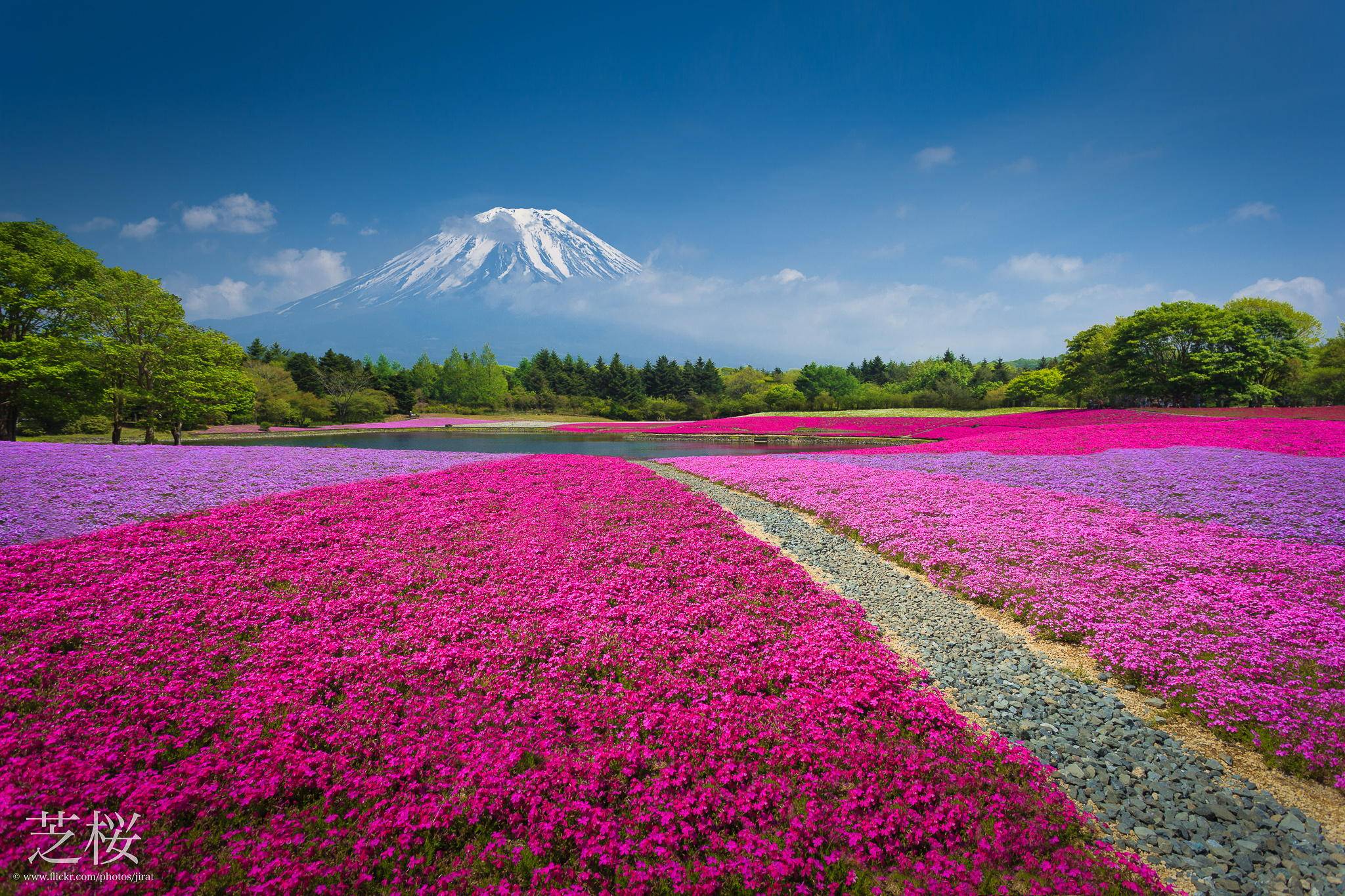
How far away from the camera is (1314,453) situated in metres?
18.4

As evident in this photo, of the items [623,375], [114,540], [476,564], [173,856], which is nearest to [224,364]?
[114,540]

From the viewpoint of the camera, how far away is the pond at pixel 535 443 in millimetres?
37688

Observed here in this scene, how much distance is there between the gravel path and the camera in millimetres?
4031

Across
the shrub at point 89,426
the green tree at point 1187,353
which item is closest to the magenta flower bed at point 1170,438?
the green tree at point 1187,353

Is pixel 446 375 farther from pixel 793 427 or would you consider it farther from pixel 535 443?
pixel 793 427

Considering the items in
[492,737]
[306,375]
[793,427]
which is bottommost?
[492,737]

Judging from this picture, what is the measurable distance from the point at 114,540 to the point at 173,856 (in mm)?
8874

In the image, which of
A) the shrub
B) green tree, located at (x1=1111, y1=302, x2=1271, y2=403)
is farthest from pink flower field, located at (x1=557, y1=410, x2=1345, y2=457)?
the shrub

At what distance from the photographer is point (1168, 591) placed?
831 cm

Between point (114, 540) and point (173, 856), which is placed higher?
point (114, 540)

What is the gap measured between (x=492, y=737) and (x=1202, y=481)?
21.1 meters

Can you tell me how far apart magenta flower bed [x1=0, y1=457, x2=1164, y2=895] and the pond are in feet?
82.0

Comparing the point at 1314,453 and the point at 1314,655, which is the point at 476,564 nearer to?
the point at 1314,655

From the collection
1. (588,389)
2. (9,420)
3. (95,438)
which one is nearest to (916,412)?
(588,389)
